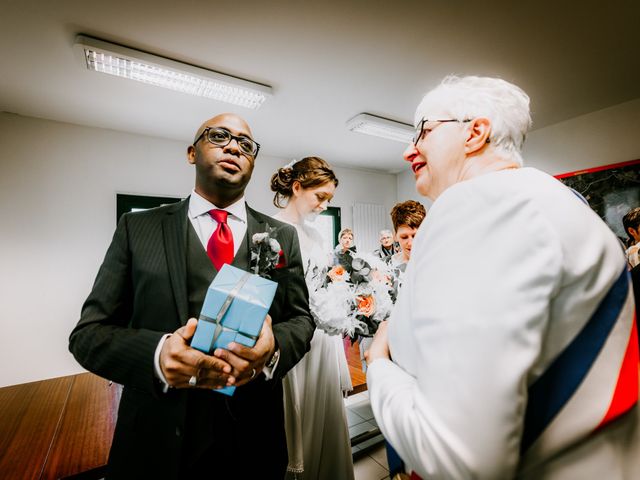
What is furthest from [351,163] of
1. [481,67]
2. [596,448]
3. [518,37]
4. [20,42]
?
[596,448]

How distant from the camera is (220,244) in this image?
109 centimetres

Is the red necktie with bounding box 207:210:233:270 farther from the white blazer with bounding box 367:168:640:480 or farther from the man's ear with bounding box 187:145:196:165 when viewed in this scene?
the white blazer with bounding box 367:168:640:480

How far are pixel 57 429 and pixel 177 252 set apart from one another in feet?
5.94

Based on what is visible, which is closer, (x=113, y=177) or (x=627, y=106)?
(x=627, y=106)

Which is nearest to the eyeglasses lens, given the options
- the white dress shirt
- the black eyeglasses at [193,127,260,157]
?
the black eyeglasses at [193,127,260,157]

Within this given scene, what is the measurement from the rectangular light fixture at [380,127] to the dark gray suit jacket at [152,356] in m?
3.46

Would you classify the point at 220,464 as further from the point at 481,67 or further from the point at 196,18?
the point at 481,67

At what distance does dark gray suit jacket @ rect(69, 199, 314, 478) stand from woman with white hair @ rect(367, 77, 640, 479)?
62cm

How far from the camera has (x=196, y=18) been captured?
2289mm

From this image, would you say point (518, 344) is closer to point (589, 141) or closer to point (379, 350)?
point (379, 350)

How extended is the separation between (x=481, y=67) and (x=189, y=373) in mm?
3622

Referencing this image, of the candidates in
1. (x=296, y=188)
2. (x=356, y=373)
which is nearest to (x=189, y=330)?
(x=296, y=188)

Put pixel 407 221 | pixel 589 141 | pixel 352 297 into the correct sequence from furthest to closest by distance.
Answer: pixel 589 141
pixel 407 221
pixel 352 297

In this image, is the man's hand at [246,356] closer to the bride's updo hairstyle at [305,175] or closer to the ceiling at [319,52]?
the bride's updo hairstyle at [305,175]
